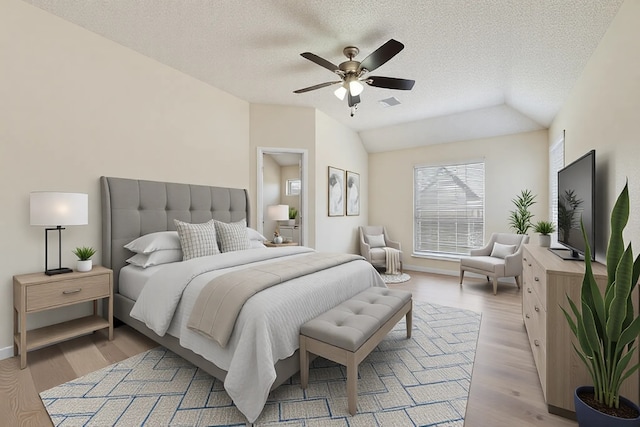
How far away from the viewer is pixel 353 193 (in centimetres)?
581

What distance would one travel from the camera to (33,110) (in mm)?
2447

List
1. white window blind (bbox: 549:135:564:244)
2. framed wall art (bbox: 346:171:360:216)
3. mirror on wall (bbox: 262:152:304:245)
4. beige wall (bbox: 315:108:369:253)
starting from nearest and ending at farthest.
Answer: white window blind (bbox: 549:135:564:244)
beige wall (bbox: 315:108:369:253)
framed wall art (bbox: 346:171:360:216)
mirror on wall (bbox: 262:152:304:245)

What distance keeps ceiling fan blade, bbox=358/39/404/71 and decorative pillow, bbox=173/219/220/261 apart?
87.5 inches

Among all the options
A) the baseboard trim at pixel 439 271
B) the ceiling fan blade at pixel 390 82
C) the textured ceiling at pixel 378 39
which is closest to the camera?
the textured ceiling at pixel 378 39

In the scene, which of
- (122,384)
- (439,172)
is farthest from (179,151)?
(439,172)

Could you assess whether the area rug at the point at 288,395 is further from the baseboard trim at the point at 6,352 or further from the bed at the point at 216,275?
the baseboard trim at the point at 6,352

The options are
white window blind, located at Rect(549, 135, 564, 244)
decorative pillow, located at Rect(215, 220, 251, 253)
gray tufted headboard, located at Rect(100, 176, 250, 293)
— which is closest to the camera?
gray tufted headboard, located at Rect(100, 176, 250, 293)

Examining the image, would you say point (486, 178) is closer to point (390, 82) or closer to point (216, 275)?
point (390, 82)

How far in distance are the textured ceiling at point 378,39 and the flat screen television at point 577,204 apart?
3.37 feet

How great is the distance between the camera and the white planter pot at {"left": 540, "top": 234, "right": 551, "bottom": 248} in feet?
9.62

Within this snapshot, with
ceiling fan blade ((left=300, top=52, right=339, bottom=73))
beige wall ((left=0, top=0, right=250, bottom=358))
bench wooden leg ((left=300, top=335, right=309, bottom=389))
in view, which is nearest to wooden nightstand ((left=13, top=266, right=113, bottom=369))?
beige wall ((left=0, top=0, right=250, bottom=358))

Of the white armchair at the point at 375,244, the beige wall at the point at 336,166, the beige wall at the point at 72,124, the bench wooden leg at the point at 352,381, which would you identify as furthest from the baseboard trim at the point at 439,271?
the beige wall at the point at 72,124

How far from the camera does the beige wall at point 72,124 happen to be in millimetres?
Result: 2336

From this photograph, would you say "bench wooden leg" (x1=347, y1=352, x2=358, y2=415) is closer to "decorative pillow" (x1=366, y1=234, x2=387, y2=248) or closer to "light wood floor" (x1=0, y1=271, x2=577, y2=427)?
"light wood floor" (x1=0, y1=271, x2=577, y2=427)
